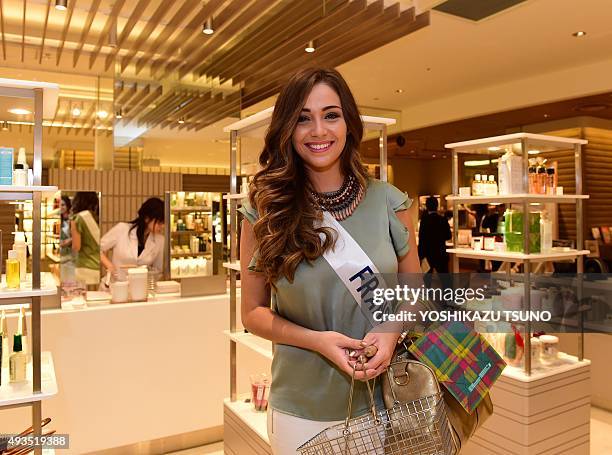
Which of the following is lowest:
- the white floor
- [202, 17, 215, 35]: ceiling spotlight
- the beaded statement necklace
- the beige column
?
the white floor

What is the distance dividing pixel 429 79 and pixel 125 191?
3.94m

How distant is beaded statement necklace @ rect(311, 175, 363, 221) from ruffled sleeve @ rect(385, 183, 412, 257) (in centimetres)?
8

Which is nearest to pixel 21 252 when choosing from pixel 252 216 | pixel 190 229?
pixel 252 216

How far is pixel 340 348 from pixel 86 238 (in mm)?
4180

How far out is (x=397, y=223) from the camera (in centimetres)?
131

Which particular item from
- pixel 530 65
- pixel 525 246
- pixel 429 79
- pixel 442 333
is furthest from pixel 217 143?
pixel 442 333

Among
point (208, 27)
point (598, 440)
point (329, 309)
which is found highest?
point (208, 27)

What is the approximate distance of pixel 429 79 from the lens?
6.42m

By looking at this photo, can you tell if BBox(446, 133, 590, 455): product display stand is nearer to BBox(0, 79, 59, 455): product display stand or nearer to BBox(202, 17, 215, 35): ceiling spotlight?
BBox(0, 79, 59, 455): product display stand

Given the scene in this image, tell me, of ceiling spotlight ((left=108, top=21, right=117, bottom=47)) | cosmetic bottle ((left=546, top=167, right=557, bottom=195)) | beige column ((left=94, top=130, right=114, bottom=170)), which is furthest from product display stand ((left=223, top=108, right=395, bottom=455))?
beige column ((left=94, top=130, right=114, bottom=170))

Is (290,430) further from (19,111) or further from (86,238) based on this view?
(86,238)

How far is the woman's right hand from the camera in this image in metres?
1.17

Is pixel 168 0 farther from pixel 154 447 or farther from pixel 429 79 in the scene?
pixel 429 79

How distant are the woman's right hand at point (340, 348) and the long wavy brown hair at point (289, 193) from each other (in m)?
0.17
